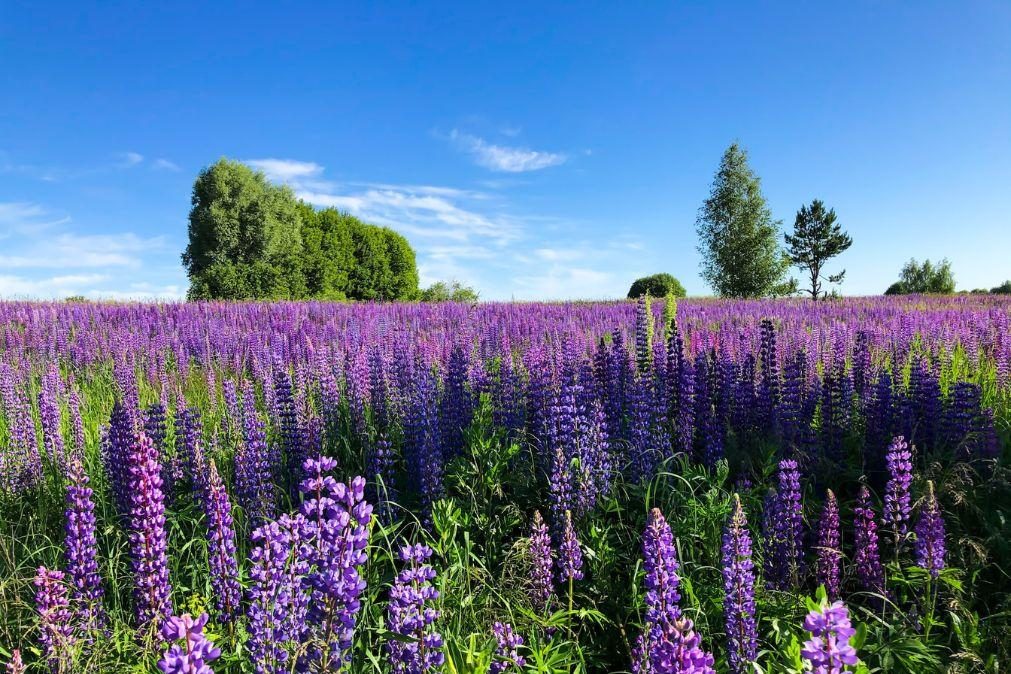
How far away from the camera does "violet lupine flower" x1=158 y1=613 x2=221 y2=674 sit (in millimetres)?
1333

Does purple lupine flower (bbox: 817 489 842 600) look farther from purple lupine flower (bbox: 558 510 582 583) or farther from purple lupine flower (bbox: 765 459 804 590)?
purple lupine flower (bbox: 558 510 582 583)

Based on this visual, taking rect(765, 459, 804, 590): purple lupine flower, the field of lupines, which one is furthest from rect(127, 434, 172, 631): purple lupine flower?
rect(765, 459, 804, 590): purple lupine flower

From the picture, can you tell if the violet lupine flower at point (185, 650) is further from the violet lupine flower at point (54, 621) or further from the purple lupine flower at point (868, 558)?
the purple lupine flower at point (868, 558)

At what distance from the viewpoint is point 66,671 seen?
2.24 meters

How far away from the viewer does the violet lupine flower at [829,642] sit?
4.05 ft

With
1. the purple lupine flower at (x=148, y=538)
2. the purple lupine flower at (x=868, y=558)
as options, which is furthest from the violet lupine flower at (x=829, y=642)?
the purple lupine flower at (x=148, y=538)

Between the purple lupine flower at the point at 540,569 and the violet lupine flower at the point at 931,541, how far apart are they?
1.89 meters

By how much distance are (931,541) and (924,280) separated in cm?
8517

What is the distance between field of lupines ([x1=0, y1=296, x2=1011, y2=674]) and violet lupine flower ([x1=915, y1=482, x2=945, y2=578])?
0.04 feet

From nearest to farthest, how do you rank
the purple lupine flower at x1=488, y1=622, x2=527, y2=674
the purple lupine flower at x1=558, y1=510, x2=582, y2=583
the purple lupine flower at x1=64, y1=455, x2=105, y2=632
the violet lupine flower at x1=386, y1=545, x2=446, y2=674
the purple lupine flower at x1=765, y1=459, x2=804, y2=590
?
the violet lupine flower at x1=386, y1=545, x2=446, y2=674 < the purple lupine flower at x1=488, y1=622, x2=527, y2=674 < the purple lupine flower at x1=64, y1=455, x2=105, y2=632 < the purple lupine flower at x1=558, y1=510, x2=582, y2=583 < the purple lupine flower at x1=765, y1=459, x2=804, y2=590

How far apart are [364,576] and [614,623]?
51.2 inches

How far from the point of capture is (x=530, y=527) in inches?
133

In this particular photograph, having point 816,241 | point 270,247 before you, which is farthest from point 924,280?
point 270,247

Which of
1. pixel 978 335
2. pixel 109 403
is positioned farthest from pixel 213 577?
pixel 978 335
